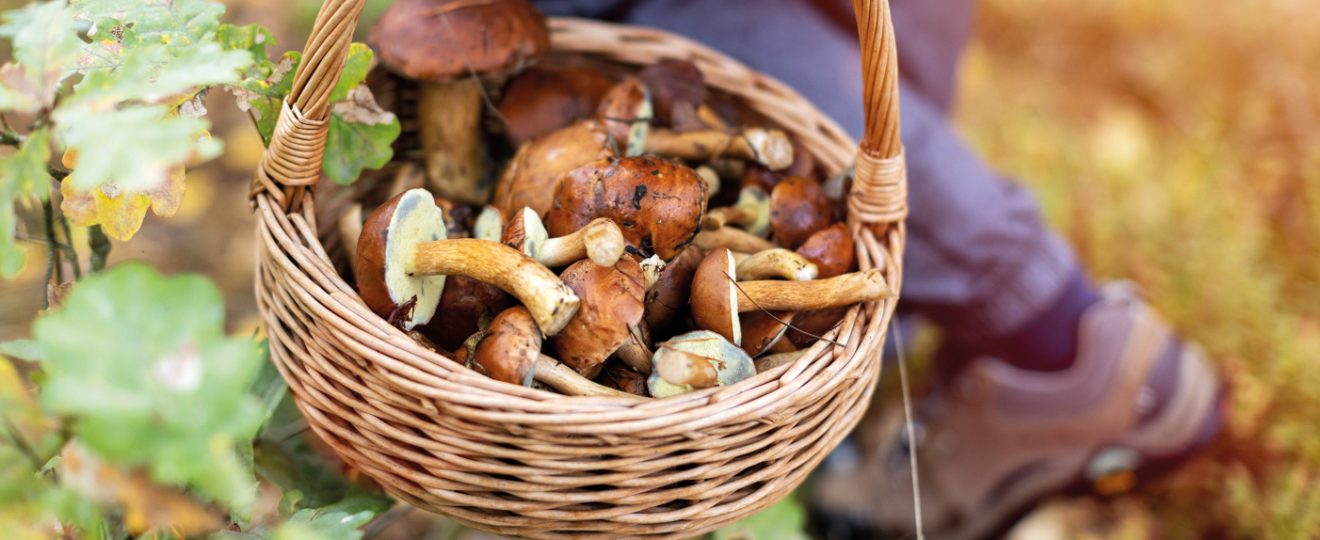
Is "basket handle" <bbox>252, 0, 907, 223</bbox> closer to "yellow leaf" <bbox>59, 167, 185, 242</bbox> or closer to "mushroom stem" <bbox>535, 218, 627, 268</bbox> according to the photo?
"yellow leaf" <bbox>59, 167, 185, 242</bbox>

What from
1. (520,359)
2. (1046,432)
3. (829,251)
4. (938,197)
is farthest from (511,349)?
(1046,432)

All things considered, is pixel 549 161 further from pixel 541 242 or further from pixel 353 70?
pixel 353 70

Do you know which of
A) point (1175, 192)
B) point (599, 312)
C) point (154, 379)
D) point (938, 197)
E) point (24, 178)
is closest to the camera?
point (154, 379)

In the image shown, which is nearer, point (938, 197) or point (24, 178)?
point (24, 178)

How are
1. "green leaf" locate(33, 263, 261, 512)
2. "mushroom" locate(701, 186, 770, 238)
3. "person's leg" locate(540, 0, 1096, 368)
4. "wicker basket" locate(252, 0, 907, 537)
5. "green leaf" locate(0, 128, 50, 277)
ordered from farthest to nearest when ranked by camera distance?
"person's leg" locate(540, 0, 1096, 368)
"mushroom" locate(701, 186, 770, 238)
"wicker basket" locate(252, 0, 907, 537)
"green leaf" locate(0, 128, 50, 277)
"green leaf" locate(33, 263, 261, 512)

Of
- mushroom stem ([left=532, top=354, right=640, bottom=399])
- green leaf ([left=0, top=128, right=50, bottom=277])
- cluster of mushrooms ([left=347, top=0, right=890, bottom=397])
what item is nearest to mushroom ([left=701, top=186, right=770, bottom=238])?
cluster of mushrooms ([left=347, top=0, right=890, bottom=397])

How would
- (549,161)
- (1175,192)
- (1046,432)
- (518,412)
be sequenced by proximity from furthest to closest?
1. (1175,192)
2. (1046,432)
3. (549,161)
4. (518,412)
